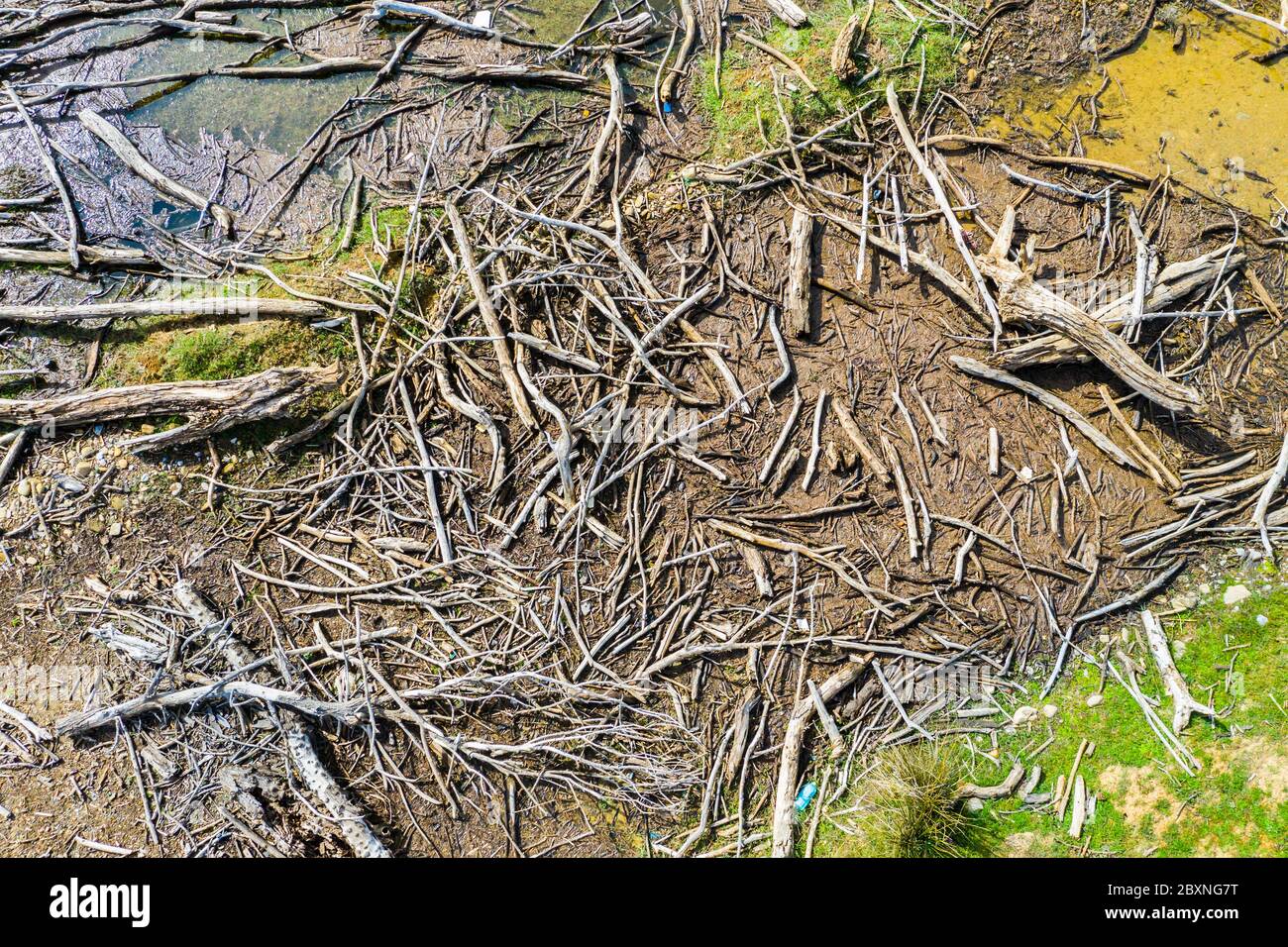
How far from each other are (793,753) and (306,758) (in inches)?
113

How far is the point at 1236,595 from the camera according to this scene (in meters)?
4.70

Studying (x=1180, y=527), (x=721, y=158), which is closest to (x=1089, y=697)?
(x=1180, y=527)

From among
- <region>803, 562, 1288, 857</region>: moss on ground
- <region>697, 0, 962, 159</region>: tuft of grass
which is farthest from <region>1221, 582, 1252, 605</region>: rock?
<region>697, 0, 962, 159</region>: tuft of grass

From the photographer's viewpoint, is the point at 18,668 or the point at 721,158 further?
the point at 721,158

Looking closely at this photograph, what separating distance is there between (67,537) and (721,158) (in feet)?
15.4

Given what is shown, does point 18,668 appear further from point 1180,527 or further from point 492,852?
point 1180,527

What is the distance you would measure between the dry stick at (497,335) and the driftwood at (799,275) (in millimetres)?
1725

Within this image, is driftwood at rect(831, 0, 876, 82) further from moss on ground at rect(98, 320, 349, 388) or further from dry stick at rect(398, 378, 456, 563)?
moss on ground at rect(98, 320, 349, 388)

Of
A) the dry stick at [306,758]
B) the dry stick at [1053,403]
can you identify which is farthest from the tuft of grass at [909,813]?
the dry stick at [306,758]

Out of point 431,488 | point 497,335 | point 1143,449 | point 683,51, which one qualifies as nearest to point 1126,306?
point 1143,449

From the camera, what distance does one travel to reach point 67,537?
4574 millimetres

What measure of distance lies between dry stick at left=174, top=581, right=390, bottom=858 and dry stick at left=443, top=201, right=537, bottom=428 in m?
2.18

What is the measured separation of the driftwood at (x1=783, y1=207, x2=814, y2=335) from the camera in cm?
466

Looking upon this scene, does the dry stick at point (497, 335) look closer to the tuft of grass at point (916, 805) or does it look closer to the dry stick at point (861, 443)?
the dry stick at point (861, 443)
